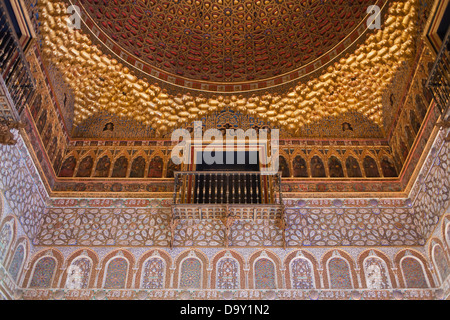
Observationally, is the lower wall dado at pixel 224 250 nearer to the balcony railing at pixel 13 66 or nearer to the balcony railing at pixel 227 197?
the balcony railing at pixel 227 197

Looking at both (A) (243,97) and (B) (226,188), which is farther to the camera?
(A) (243,97)

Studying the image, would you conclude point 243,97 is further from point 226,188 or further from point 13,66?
point 13,66

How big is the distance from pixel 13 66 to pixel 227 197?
400cm

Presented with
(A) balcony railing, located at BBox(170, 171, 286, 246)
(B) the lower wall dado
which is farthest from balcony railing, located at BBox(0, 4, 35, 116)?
(A) balcony railing, located at BBox(170, 171, 286, 246)

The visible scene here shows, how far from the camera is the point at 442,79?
20.4ft

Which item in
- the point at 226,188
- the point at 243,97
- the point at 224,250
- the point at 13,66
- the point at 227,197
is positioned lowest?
the point at 224,250

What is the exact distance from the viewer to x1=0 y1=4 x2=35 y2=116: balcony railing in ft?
19.1

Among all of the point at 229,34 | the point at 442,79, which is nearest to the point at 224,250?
the point at 442,79

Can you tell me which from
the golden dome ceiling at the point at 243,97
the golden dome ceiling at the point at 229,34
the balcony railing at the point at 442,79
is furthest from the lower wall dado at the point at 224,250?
the golden dome ceiling at the point at 229,34

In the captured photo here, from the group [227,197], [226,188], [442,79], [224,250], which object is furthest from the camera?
[226,188]

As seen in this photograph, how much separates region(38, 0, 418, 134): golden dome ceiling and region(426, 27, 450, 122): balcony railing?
1777 millimetres

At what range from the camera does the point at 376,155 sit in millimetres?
9000

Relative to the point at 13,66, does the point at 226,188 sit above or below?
above

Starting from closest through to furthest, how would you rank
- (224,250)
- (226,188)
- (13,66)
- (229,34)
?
1. (13,66)
2. (224,250)
3. (226,188)
4. (229,34)
